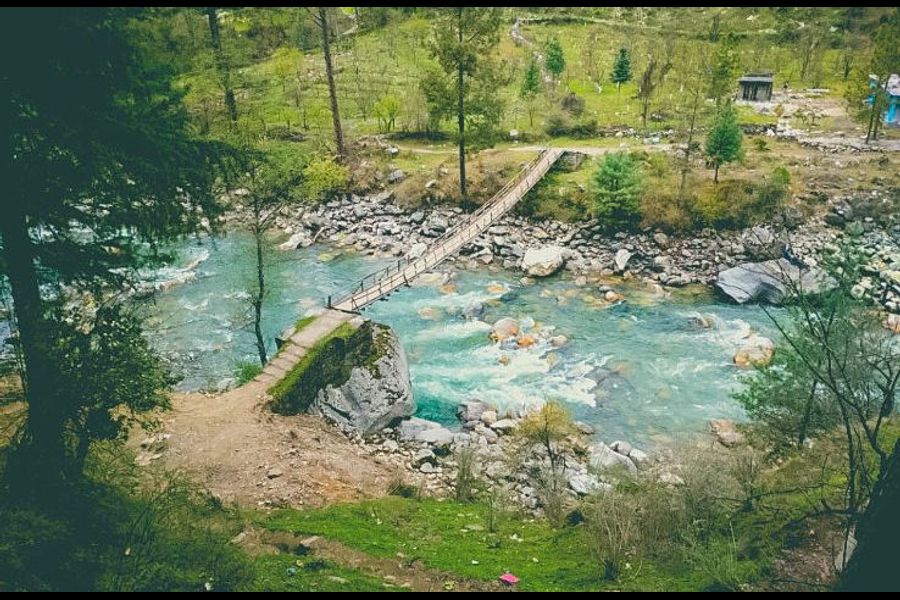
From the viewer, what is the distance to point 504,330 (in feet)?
62.3

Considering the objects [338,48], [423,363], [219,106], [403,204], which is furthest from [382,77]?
[423,363]

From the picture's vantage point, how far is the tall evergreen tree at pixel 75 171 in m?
6.28

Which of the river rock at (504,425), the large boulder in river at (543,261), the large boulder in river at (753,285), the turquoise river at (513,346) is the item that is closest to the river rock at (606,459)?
the turquoise river at (513,346)

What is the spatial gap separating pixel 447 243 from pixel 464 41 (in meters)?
8.12

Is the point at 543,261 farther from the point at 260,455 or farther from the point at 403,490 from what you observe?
the point at 260,455

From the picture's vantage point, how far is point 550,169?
2781 centimetres

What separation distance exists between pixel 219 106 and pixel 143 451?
1439 cm

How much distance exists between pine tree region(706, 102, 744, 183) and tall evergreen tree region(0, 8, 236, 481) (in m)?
20.9

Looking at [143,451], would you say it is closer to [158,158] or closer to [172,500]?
[172,500]

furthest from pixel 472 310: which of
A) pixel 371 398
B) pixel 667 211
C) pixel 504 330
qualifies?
pixel 667 211

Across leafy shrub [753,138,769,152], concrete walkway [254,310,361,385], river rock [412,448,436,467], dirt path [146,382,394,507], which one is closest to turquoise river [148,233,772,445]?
river rock [412,448,436,467]

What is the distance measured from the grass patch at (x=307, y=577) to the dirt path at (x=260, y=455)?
256 cm

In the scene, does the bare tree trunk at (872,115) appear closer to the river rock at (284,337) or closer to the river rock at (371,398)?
the river rock at (371,398)

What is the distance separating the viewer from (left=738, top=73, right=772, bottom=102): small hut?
118 ft
